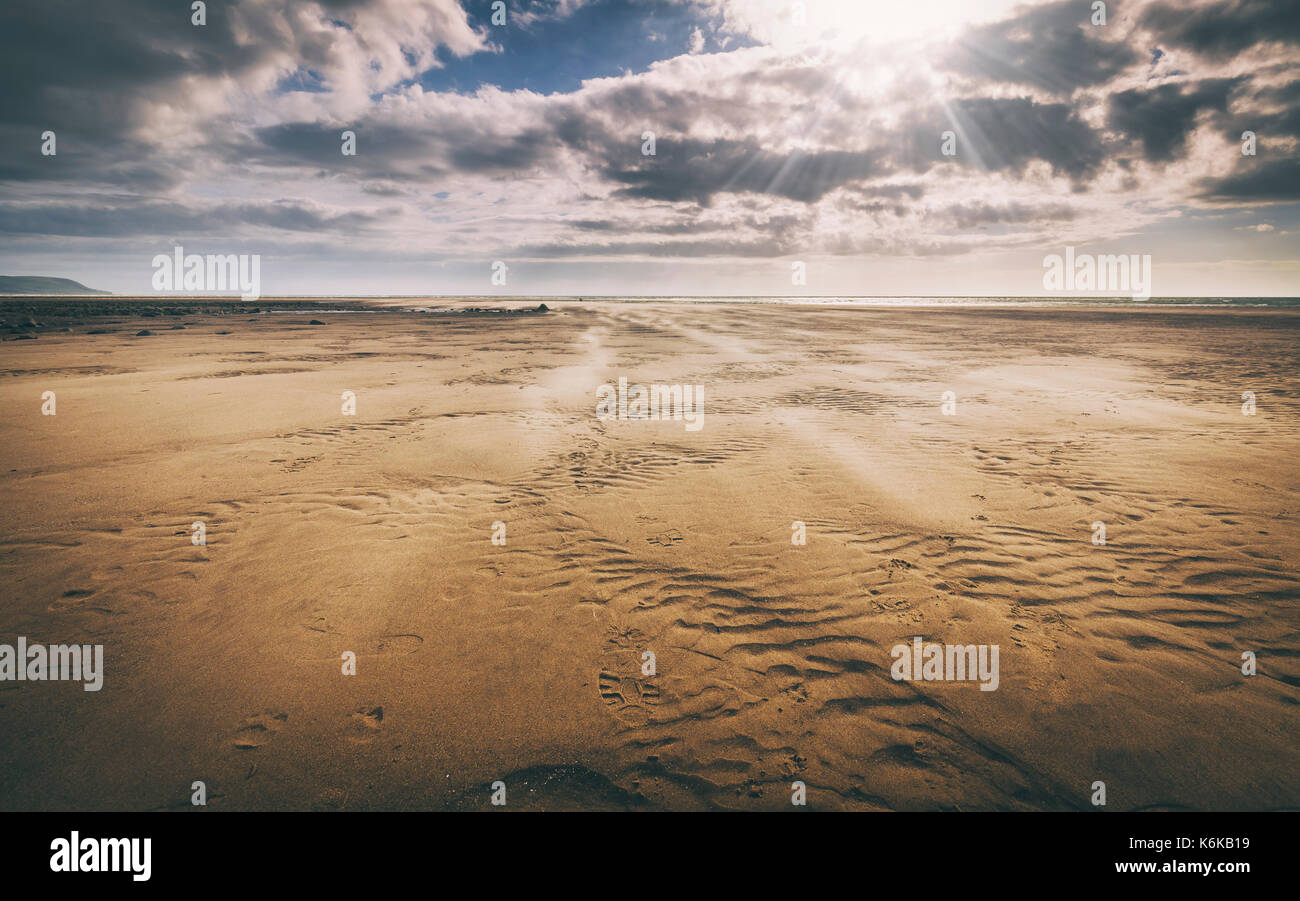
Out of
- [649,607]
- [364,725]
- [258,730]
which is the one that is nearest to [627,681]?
[649,607]

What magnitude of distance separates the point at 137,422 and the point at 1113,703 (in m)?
16.4

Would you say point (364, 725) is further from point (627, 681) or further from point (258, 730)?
point (627, 681)

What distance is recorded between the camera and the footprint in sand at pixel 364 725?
3.62 metres

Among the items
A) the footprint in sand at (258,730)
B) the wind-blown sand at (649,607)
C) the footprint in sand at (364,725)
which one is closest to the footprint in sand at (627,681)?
the wind-blown sand at (649,607)

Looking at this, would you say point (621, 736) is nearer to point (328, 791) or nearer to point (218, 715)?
point (328, 791)

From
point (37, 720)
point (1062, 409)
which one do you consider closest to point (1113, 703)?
point (37, 720)

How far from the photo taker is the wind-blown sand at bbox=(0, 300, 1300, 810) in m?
3.38

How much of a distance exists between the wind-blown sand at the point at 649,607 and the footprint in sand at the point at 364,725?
0.02 meters

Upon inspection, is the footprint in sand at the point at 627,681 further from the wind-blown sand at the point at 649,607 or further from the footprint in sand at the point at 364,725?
the footprint in sand at the point at 364,725

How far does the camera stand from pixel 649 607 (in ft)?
16.7

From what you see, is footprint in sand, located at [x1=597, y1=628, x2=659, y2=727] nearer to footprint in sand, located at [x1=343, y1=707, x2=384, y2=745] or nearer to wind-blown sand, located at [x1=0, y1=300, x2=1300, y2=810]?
Result: wind-blown sand, located at [x1=0, y1=300, x2=1300, y2=810]

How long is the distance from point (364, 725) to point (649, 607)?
2.48 metres

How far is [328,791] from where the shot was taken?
3.24 meters
